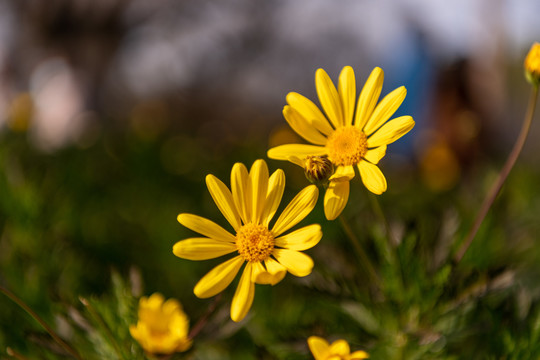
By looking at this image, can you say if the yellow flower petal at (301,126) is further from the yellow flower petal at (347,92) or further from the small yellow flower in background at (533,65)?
the small yellow flower in background at (533,65)

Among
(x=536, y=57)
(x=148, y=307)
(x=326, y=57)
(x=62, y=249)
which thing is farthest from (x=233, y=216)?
(x=326, y=57)

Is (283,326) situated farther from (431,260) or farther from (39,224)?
(39,224)

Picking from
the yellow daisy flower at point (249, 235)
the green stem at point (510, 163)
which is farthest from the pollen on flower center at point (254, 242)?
the green stem at point (510, 163)

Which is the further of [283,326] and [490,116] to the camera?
[490,116]

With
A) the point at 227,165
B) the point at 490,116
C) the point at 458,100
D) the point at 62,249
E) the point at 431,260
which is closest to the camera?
the point at 431,260

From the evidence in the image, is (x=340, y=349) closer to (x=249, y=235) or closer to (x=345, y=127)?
(x=249, y=235)

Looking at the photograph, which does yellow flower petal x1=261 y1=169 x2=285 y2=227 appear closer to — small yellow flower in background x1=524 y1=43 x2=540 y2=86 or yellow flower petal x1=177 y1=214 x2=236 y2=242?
yellow flower petal x1=177 y1=214 x2=236 y2=242
